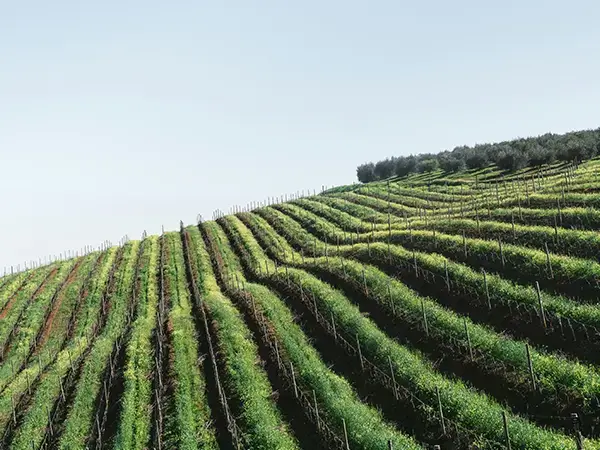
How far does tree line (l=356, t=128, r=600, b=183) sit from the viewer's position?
115375mm

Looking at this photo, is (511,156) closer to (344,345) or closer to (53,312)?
(344,345)

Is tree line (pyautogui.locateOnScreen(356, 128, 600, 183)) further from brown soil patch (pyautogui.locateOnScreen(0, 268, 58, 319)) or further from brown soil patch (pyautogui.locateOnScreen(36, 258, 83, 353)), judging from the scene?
brown soil patch (pyautogui.locateOnScreen(0, 268, 58, 319))

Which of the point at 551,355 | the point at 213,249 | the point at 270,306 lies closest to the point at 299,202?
the point at 213,249

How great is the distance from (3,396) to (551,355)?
131 feet

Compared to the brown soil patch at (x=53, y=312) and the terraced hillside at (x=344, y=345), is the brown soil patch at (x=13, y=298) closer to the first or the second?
the terraced hillside at (x=344, y=345)

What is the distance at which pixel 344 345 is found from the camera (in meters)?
39.5

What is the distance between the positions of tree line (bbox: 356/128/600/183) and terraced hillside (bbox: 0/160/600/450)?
51.0 m

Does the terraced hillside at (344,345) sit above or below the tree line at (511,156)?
below

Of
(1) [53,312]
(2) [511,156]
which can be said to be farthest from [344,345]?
(2) [511,156]

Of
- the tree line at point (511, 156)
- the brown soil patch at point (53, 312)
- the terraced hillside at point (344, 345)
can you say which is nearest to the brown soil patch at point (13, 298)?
the terraced hillside at point (344, 345)

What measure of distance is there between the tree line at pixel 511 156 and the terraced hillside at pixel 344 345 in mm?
51036

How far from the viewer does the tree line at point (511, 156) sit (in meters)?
115

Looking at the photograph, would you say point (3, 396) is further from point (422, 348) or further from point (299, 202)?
point (299, 202)

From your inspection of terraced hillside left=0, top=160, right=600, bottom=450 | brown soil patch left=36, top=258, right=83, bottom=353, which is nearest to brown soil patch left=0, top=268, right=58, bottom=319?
terraced hillside left=0, top=160, right=600, bottom=450
